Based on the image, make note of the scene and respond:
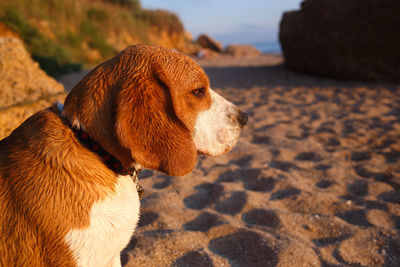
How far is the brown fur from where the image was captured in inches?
53.6

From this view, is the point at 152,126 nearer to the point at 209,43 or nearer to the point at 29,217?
the point at 29,217

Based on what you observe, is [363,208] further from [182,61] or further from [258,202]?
[182,61]

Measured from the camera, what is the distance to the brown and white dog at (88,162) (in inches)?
53.7

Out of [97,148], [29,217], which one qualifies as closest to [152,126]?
[97,148]

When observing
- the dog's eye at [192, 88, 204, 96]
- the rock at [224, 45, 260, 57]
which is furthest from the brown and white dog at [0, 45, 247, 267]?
the rock at [224, 45, 260, 57]

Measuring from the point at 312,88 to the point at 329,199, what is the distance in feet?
18.8

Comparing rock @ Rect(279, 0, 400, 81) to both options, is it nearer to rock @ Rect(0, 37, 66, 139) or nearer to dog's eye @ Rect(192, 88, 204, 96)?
rock @ Rect(0, 37, 66, 139)

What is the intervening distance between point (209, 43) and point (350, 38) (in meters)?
20.8

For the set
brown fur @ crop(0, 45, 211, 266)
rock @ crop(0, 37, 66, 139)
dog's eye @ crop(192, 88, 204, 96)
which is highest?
dog's eye @ crop(192, 88, 204, 96)

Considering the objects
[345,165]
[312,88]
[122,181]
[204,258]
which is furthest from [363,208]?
[312,88]

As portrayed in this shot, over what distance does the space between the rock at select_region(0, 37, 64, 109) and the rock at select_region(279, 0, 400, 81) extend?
26.1 feet

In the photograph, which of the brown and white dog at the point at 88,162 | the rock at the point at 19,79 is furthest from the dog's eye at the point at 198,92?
the rock at the point at 19,79

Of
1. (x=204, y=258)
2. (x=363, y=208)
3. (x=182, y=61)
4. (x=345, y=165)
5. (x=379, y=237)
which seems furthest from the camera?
(x=345, y=165)

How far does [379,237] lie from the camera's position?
8.08 ft
